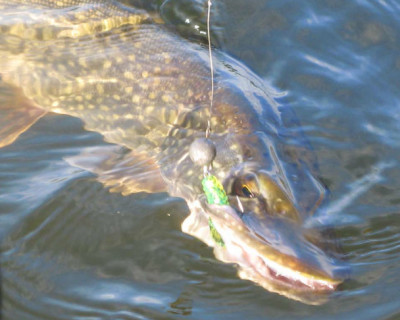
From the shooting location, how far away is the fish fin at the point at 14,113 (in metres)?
3.95

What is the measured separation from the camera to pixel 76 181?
361cm

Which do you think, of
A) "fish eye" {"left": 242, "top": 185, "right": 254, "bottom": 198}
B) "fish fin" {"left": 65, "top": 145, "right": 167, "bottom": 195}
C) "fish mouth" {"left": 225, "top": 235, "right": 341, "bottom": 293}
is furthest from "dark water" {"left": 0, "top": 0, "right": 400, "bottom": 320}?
"fish eye" {"left": 242, "top": 185, "right": 254, "bottom": 198}

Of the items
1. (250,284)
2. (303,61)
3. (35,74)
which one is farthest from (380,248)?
(35,74)

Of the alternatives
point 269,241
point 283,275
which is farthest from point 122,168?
point 283,275

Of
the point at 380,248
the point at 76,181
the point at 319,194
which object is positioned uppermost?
the point at 319,194

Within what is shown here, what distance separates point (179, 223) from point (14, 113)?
5.04 feet

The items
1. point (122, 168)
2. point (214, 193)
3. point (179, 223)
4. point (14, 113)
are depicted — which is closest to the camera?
point (214, 193)

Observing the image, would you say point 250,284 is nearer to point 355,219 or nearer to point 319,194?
point 319,194

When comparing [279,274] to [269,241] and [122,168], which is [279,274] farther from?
[122,168]

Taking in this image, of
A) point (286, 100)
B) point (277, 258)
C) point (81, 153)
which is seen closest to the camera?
point (277, 258)

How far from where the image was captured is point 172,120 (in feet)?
12.3

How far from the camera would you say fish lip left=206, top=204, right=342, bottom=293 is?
2.67 m

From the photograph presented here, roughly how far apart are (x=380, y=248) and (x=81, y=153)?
1965mm

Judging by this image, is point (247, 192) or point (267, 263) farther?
point (247, 192)
